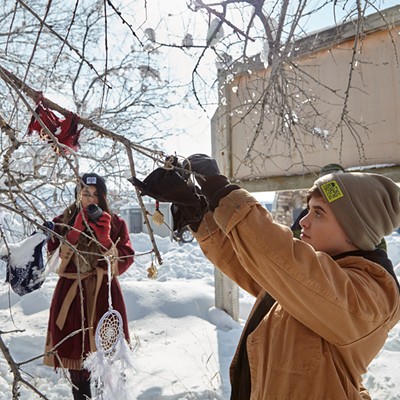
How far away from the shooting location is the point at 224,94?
13.8ft

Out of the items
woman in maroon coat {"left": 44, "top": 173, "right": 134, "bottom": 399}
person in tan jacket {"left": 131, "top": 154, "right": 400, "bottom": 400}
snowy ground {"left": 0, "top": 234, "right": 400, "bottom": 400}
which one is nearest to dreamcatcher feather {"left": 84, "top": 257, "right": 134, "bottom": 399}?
snowy ground {"left": 0, "top": 234, "right": 400, "bottom": 400}

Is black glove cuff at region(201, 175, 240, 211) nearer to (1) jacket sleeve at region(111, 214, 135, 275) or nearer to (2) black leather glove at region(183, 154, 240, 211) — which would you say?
(2) black leather glove at region(183, 154, 240, 211)

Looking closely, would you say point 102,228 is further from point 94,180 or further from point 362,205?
point 362,205

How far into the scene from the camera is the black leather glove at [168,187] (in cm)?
115

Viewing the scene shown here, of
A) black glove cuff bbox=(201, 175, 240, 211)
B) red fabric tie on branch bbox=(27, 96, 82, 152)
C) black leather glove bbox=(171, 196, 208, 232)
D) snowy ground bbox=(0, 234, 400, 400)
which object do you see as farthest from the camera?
snowy ground bbox=(0, 234, 400, 400)

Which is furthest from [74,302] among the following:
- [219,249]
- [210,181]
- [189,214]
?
[210,181]

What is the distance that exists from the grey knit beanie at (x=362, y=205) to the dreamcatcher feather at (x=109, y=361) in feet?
2.30

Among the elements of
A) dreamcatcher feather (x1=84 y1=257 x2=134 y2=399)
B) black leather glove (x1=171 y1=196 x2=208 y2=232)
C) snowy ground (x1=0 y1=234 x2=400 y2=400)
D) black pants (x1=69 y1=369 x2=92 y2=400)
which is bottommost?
snowy ground (x1=0 y1=234 x2=400 y2=400)

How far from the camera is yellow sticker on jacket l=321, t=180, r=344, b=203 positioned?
1155 mm

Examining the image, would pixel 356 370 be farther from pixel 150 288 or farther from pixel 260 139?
pixel 150 288

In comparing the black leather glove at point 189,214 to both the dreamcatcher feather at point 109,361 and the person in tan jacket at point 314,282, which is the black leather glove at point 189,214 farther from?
the dreamcatcher feather at point 109,361

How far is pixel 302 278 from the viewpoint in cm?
95

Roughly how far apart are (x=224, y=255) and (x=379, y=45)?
283 cm

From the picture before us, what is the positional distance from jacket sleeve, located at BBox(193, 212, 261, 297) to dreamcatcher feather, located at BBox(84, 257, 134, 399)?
32 centimetres
